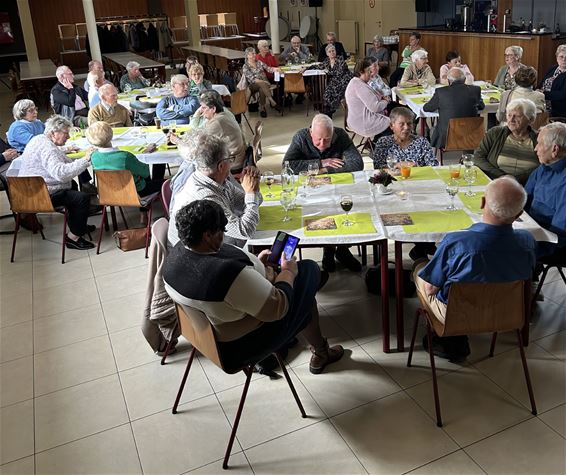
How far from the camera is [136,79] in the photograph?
26.1ft

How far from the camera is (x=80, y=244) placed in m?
4.79

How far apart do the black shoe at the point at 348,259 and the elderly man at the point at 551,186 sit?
1.21m

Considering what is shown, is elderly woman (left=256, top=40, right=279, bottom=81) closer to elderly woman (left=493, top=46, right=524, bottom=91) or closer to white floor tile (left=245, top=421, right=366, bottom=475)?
elderly woman (left=493, top=46, right=524, bottom=91)

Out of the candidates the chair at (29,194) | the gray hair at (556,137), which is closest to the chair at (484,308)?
the gray hair at (556,137)

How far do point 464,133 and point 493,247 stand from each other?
3.05m

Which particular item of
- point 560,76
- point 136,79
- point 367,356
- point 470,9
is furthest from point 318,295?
point 470,9

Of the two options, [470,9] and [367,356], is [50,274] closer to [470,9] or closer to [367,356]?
[367,356]

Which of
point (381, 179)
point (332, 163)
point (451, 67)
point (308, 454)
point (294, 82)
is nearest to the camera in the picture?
point (308, 454)

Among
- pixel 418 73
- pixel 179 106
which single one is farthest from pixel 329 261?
pixel 418 73

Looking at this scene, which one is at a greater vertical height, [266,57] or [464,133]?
[266,57]

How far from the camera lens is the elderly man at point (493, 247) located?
238 centimetres

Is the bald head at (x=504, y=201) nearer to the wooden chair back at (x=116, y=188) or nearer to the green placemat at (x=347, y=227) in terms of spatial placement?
the green placemat at (x=347, y=227)

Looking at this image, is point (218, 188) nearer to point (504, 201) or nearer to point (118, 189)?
point (504, 201)

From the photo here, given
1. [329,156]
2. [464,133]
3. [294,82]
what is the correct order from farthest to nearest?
[294,82]
[464,133]
[329,156]
